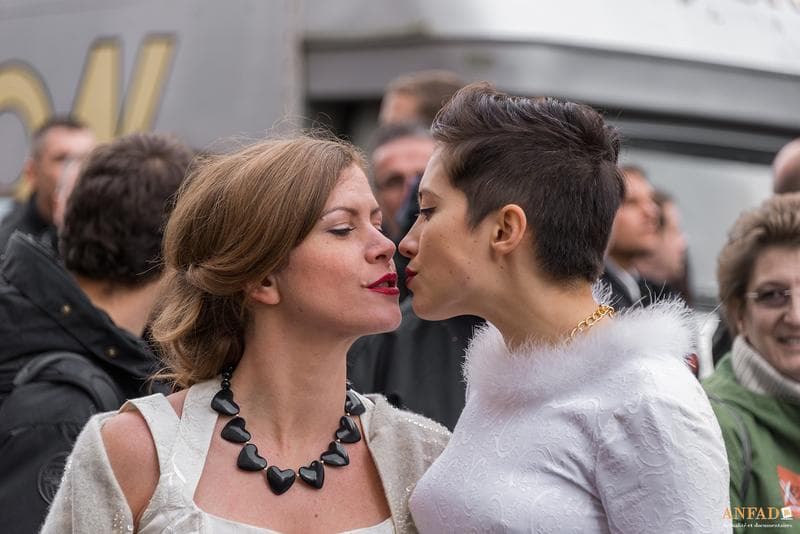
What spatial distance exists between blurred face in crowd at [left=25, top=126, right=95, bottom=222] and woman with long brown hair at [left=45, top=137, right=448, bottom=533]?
11.2ft

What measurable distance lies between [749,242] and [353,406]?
134cm

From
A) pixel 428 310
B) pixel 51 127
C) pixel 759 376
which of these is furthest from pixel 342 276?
pixel 51 127

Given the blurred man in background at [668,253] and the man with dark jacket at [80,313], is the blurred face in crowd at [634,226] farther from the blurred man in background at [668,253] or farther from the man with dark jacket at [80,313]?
the man with dark jacket at [80,313]

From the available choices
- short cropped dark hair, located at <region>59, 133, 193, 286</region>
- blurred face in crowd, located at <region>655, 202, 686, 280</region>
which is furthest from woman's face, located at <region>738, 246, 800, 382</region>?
blurred face in crowd, located at <region>655, 202, 686, 280</region>

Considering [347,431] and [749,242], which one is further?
[749,242]

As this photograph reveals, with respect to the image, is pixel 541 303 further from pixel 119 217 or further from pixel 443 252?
pixel 119 217

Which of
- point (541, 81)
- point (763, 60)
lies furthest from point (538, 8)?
point (763, 60)

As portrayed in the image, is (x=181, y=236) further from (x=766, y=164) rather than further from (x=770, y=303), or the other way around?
(x=766, y=164)

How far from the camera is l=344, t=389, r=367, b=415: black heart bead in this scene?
3100 millimetres

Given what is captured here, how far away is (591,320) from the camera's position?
276 cm

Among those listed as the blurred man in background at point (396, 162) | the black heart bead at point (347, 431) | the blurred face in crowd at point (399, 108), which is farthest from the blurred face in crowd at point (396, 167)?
the black heart bead at point (347, 431)

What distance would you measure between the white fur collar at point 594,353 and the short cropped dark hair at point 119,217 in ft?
3.98

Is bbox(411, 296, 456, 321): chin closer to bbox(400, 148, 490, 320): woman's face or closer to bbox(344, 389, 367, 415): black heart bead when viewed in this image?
bbox(400, 148, 490, 320): woman's face

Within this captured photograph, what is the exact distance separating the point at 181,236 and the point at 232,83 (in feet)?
10.8
